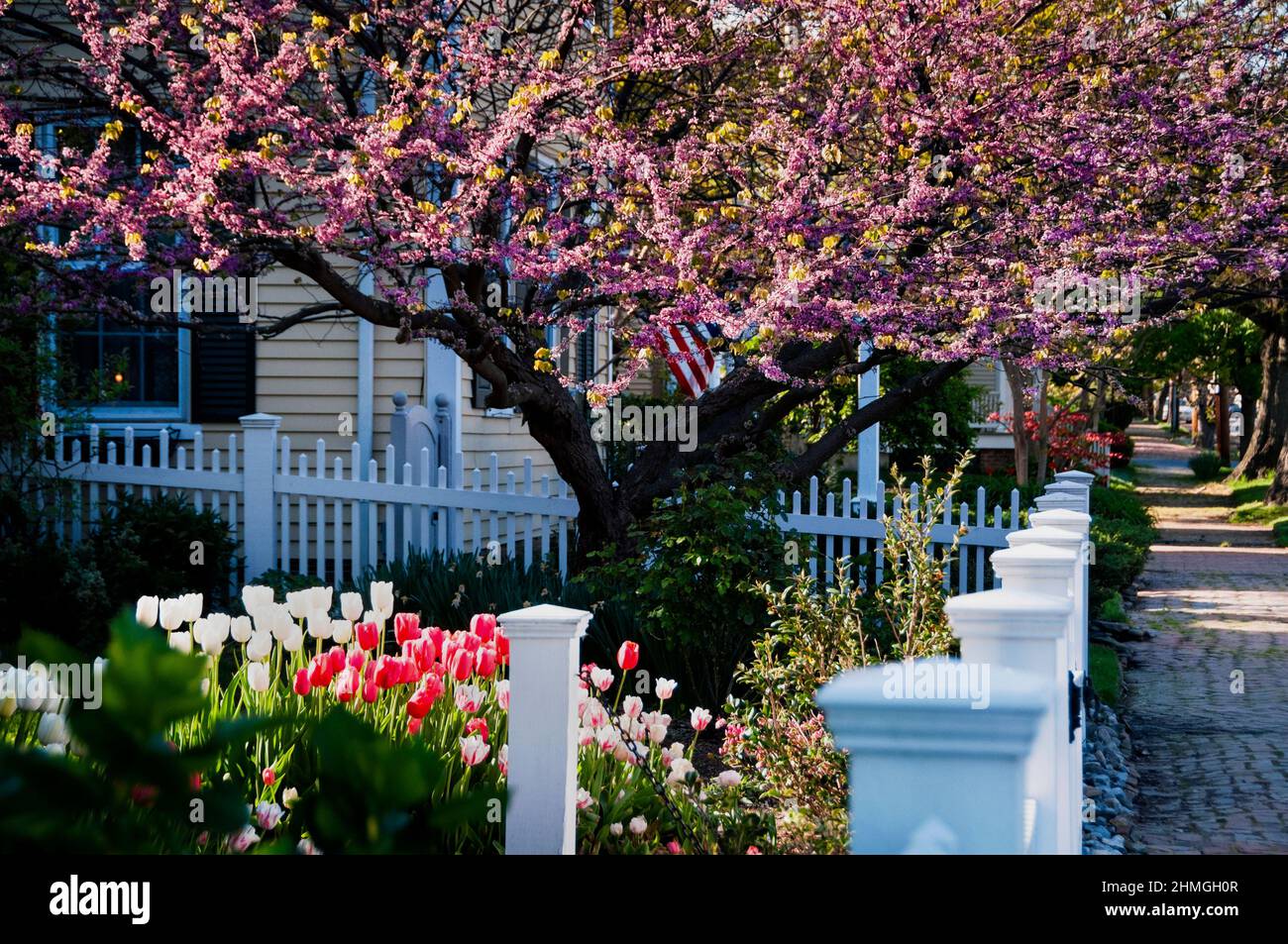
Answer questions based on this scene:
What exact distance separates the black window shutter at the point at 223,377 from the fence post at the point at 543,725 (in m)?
8.62

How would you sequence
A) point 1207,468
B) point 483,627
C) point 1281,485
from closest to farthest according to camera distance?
point 483,627 → point 1281,485 → point 1207,468

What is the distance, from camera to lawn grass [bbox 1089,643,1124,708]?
8.68 m

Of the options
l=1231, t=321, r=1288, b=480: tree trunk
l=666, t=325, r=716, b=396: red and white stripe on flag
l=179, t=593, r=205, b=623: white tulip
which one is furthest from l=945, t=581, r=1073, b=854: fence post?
l=1231, t=321, r=1288, b=480: tree trunk

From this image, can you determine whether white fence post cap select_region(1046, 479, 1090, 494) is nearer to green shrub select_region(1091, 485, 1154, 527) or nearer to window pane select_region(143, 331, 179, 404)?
window pane select_region(143, 331, 179, 404)

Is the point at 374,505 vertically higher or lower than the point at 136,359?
lower

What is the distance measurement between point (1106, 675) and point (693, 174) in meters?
4.11

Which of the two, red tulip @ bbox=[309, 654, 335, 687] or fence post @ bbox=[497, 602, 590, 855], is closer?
fence post @ bbox=[497, 602, 590, 855]

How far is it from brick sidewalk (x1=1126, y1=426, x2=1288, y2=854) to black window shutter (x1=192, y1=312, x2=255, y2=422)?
23.4 ft

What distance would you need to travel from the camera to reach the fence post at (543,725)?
3.43 m

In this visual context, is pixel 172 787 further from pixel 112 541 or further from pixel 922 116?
pixel 112 541

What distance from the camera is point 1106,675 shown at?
9109 millimetres

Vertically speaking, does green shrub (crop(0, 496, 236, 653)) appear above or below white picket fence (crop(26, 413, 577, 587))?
below

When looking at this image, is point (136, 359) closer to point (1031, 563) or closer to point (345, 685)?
point (345, 685)

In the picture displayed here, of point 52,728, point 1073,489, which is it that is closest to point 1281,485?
point 1073,489
